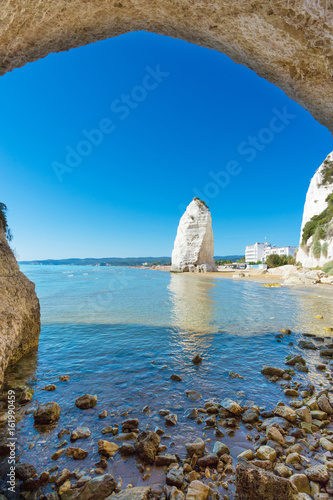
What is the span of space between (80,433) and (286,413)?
2611 millimetres

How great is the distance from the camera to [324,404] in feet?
10.8

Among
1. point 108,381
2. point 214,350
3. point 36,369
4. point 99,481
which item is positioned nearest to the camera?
point 99,481

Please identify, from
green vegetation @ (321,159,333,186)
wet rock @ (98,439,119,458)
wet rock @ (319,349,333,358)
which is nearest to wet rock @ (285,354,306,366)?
wet rock @ (319,349,333,358)

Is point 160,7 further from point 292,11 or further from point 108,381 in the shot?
point 108,381

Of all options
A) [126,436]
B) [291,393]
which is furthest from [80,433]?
[291,393]

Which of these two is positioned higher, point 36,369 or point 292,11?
point 292,11

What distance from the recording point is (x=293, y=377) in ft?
14.3

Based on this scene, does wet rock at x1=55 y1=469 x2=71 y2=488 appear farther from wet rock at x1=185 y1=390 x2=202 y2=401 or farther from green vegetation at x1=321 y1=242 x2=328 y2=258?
green vegetation at x1=321 y1=242 x2=328 y2=258

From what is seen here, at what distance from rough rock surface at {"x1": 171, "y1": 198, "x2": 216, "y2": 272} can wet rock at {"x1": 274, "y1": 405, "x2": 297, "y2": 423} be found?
2037 inches

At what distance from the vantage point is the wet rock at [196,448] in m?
2.49

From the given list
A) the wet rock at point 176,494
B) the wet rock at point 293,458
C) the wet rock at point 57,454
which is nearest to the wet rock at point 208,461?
the wet rock at point 176,494

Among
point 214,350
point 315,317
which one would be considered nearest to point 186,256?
point 315,317

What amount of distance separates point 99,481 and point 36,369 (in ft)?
10.9

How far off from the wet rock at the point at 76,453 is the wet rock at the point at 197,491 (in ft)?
3.80
